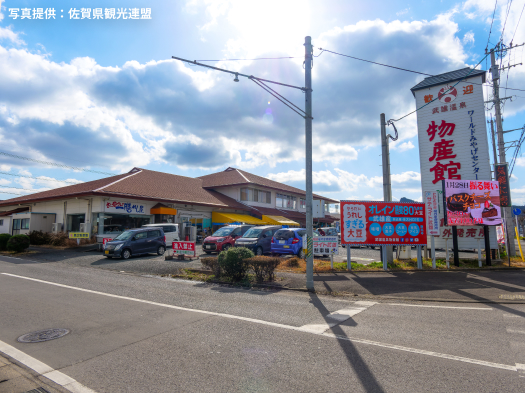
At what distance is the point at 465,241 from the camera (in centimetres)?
1666

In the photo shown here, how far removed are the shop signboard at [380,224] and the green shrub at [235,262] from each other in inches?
181

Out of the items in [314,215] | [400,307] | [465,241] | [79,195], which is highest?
[79,195]

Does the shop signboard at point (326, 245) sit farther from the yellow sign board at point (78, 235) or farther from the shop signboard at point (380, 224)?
the yellow sign board at point (78, 235)

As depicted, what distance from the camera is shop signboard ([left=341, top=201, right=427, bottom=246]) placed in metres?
13.5

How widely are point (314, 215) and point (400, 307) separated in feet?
13.3

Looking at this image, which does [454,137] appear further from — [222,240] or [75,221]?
[75,221]

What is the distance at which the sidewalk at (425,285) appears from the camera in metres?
8.95

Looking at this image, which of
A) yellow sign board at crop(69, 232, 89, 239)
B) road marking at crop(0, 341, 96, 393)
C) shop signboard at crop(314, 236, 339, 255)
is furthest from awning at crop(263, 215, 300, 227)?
road marking at crop(0, 341, 96, 393)

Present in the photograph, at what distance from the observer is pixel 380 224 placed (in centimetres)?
1359

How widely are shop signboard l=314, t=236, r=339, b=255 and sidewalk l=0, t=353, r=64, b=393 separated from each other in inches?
422

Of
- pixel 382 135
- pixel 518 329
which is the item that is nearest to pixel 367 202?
pixel 382 135

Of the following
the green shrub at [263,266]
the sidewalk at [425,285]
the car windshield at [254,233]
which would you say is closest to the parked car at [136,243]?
the car windshield at [254,233]

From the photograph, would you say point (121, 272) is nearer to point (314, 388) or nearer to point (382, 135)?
point (314, 388)

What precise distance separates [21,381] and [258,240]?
1384 cm
